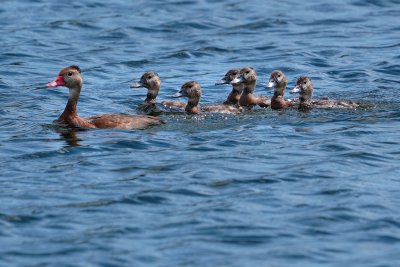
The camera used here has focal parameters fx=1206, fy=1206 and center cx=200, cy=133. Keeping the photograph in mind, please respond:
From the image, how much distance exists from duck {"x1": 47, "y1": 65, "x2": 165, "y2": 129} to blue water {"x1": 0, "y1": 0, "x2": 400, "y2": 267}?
0.21m

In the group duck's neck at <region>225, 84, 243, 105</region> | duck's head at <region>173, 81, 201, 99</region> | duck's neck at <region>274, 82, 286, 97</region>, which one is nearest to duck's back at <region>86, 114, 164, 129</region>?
duck's head at <region>173, 81, 201, 99</region>

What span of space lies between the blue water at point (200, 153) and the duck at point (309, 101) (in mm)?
172

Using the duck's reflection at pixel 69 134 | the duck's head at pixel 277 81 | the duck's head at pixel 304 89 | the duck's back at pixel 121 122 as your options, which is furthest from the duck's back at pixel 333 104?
the duck's reflection at pixel 69 134

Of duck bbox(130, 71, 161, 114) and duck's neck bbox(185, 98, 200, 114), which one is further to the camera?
duck bbox(130, 71, 161, 114)

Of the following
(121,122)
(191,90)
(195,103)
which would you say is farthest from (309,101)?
(121,122)

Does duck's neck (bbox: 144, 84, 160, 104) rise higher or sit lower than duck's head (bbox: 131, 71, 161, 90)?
lower

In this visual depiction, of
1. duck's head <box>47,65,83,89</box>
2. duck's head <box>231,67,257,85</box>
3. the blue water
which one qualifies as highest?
duck's head <box>47,65,83,89</box>

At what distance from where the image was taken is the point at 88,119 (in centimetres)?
1800

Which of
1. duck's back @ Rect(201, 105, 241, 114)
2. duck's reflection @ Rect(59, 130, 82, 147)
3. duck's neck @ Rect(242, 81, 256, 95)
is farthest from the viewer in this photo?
duck's neck @ Rect(242, 81, 256, 95)

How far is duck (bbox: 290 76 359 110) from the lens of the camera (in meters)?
19.2

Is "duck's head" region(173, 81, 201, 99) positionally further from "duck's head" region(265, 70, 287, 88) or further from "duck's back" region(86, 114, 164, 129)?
"duck's back" region(86, 114, 164, 129)

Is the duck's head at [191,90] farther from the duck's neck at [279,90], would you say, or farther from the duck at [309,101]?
the duck at [309,101]

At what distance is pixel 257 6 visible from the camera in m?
29.8

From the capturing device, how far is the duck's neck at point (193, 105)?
19.3 meters
